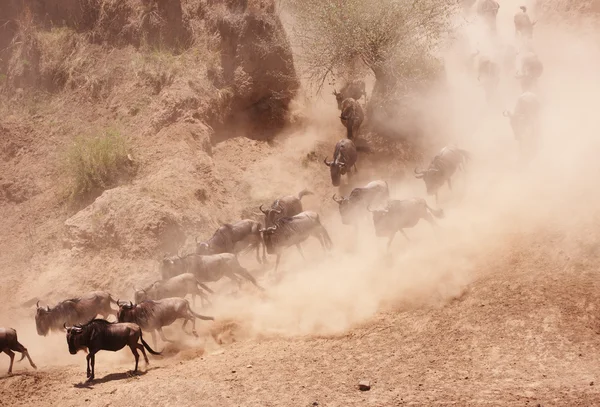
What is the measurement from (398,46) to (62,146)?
35.7 feet

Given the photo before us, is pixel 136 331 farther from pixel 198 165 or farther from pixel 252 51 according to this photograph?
pixel 252 51

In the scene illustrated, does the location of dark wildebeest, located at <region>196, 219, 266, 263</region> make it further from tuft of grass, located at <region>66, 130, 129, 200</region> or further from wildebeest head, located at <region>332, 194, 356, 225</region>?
tuft of grass, located at <region>66, 130, 129, 200</region>

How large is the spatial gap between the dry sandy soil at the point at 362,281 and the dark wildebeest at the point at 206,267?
50cm

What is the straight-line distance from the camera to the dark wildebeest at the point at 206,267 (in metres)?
14.4

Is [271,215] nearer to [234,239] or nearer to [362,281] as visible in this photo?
[234,239]

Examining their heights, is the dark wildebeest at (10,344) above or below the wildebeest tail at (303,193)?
below

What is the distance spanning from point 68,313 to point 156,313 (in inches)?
91.2

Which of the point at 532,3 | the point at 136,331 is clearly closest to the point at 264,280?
the point at 136,331

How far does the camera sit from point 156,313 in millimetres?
12500

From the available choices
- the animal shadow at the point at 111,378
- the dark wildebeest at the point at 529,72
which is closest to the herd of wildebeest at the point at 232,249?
the animal shadow at the point at 111,378

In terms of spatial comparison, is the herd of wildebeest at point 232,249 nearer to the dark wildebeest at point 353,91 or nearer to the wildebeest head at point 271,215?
the wildebeest head at point 271,215

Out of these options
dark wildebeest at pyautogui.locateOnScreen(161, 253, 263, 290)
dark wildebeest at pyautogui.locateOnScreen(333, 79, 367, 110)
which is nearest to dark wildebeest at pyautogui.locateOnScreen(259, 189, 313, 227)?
dark wildebeest at pyautogui.locateOnScreen(161, 253, 263, 290)

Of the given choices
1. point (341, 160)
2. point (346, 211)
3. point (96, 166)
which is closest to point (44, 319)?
point (96, 166)

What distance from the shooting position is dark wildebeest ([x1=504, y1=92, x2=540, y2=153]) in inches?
751
